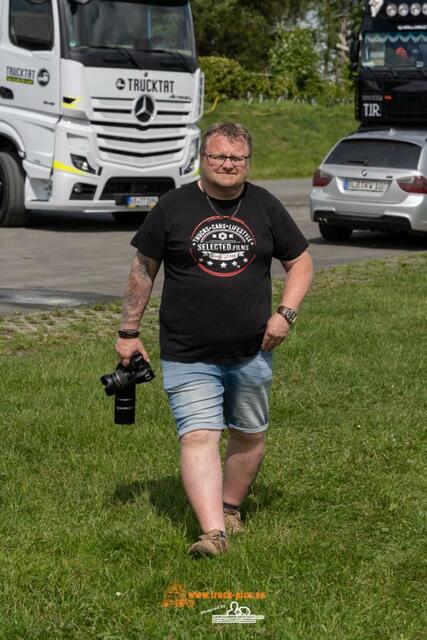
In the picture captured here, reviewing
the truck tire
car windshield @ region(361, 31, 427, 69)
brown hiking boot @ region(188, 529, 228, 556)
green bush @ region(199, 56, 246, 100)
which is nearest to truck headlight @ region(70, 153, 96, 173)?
the truck tire

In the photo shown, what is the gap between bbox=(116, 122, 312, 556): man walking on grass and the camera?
5203 millimetres

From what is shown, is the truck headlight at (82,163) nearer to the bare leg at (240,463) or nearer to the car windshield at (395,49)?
the car windshield at (395,49)

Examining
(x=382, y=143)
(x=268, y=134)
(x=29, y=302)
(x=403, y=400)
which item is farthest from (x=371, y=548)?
(x=268, y=134)

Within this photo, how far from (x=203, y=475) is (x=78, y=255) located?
469 inches

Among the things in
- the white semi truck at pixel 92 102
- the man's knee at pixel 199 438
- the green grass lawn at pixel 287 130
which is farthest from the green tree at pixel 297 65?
the man's knee at pixel 199 438

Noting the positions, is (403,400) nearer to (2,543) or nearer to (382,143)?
(2,543)

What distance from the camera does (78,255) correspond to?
16.9m

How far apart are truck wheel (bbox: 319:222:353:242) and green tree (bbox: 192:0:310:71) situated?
42.5 m

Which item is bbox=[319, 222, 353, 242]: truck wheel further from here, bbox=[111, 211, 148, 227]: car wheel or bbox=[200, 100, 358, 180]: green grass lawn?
bbox=[200, 100, 358, 180]: green grass lawn

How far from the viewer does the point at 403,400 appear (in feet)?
27.2

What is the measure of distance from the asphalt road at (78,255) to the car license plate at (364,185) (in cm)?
84

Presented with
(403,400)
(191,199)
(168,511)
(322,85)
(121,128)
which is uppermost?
(191,199)

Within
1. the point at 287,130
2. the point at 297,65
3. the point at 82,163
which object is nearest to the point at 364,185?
the point at 82,163

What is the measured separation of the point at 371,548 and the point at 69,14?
1412 cm
